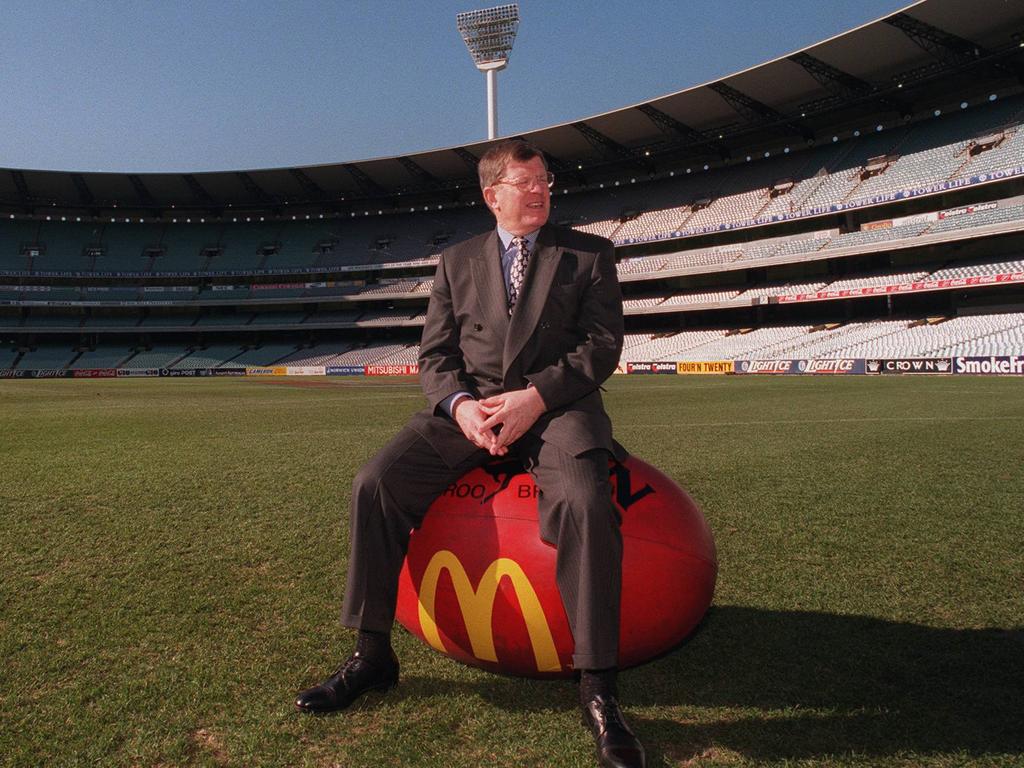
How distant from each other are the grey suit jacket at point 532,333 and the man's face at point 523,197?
73 mm

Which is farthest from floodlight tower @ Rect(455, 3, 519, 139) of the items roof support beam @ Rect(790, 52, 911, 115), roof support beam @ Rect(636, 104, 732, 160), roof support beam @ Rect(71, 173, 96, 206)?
roof support beam @ Rect(71, 173, 96, 206)

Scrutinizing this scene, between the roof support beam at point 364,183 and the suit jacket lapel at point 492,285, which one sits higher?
the roof support beam at point 364,183

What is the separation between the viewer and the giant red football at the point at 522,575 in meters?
2.45

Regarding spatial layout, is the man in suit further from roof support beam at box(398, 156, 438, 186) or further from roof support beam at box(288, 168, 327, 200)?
roof support beam at box(288, 168, 327, 200)

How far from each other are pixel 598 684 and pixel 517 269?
162 cm

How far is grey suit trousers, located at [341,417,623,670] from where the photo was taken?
7.39 ft

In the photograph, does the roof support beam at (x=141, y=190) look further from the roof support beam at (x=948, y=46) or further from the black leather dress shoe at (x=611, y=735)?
the black leather dress shoe at (x=611, y=735)

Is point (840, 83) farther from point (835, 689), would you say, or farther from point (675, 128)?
point (835, 689)

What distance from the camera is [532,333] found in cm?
275

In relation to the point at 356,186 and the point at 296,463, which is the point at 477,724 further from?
the point at 356,186

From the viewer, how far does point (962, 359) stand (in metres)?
27.2

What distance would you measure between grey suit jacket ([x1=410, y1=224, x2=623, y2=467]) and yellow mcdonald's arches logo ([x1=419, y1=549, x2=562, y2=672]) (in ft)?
1.34

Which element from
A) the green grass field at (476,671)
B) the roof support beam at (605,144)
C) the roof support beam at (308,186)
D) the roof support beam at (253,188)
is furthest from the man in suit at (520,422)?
the roof support beam at (253,188)

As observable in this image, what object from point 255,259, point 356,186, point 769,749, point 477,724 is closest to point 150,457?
point 477,724
